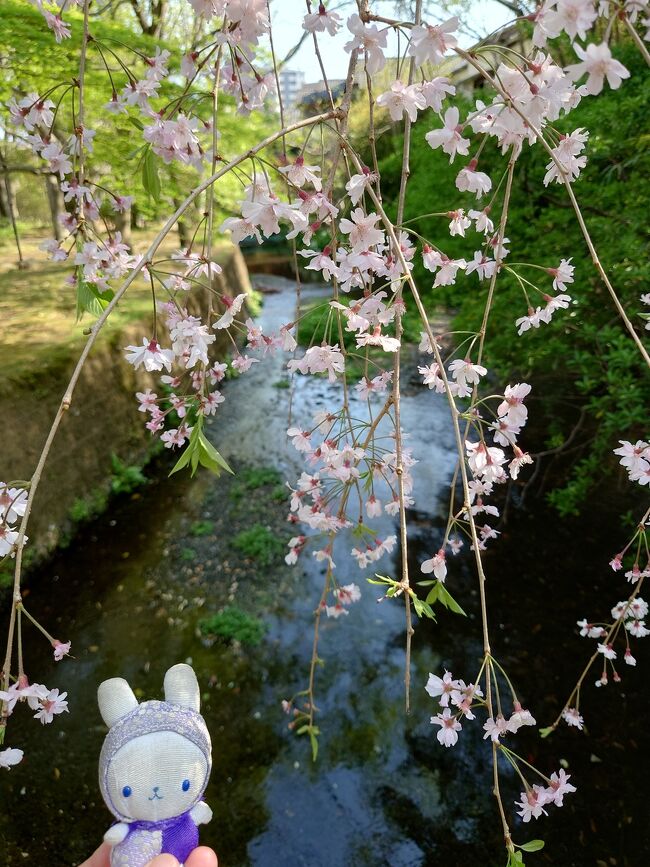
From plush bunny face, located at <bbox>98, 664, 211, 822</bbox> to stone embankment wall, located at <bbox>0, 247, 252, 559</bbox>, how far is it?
2685 mm

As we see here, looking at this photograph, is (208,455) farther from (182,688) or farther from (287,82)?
(287,82)

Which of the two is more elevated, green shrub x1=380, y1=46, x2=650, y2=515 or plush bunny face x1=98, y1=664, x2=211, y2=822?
green shrub x1=380, y1=46, x2=650, y2=515

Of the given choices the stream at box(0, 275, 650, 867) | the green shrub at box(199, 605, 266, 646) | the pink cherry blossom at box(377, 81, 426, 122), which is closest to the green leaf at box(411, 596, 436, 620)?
the pink cherry blossom at box(377, 81, 426, 122)

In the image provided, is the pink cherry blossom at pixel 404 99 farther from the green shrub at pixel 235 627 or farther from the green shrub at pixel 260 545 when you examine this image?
the green shrub at pixel 260 545

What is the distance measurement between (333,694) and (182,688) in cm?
178

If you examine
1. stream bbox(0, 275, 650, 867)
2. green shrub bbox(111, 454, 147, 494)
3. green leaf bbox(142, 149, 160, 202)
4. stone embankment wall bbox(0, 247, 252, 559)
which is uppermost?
green leaf bbox(142, 149, 160, 202)

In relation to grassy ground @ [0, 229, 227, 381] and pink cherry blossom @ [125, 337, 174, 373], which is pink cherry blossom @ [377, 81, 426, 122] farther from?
grassy ground @ [0, 229, 227, 381]

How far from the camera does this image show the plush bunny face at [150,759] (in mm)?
1217

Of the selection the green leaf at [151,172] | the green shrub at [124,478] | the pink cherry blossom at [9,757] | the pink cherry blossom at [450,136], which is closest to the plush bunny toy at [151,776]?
the pink cherry blossom at [9,757]

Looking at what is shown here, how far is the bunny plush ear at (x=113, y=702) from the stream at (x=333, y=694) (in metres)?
1.41

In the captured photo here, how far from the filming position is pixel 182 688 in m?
1.35

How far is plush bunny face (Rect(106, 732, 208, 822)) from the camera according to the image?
3.98 ft

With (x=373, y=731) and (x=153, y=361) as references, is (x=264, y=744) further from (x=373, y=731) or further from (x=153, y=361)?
(x=153, y=361)

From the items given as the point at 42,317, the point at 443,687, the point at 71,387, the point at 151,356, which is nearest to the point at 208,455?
the point at 151,356
